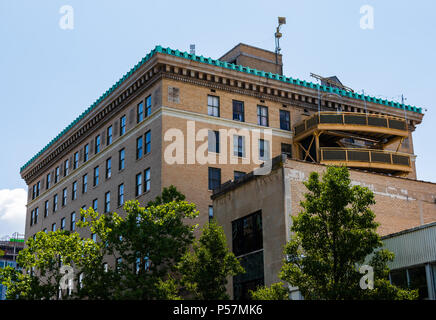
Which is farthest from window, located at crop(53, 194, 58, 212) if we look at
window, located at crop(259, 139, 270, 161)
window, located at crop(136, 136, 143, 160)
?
window, located at crop(259, 139, 270, 161)

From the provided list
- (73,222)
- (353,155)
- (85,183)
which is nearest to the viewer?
(353,155)

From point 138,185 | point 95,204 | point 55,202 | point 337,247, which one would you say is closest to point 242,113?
point 138,185

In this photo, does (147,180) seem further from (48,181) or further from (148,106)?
(48,181)

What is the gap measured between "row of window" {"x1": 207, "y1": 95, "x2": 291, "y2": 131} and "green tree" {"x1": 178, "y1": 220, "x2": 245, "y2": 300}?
65.3 feet

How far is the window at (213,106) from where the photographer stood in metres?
49.3

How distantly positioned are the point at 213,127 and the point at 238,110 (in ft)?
9.91

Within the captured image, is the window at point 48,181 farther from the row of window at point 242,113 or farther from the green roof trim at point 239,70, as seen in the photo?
the row of window at point 242,113

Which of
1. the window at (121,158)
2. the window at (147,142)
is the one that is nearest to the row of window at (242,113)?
the window at (147,142)

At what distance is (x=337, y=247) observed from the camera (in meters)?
24.1

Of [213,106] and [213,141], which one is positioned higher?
[213,106]

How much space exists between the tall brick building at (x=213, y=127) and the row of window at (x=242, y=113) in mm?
83
